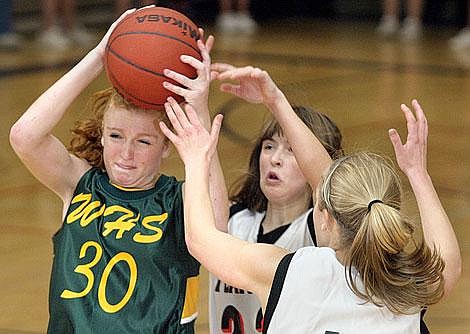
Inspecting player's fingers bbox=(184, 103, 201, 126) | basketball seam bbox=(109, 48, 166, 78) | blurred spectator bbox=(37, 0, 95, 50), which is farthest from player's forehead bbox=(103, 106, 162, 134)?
blurred spectator bbox=(37, 0, 95, 50)

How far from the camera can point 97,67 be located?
334cm

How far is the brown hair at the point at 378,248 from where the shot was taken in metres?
2.64

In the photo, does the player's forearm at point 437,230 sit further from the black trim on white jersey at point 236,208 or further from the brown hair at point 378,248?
the black trim on white jersey at point 236,208

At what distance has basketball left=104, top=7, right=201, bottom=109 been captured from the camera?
10.5 feet

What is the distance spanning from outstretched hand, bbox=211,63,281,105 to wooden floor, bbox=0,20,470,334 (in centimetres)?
54

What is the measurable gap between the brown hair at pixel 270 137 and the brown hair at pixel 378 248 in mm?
964

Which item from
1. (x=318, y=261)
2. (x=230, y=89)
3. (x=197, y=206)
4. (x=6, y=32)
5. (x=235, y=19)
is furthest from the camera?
(x=235, y=19)

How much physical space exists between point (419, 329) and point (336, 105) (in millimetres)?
6798

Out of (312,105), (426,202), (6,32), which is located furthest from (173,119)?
(6,32)

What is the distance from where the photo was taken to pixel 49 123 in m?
3.27

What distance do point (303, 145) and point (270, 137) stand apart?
536 millimetres

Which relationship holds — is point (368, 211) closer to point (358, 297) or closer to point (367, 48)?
point (358, 297)

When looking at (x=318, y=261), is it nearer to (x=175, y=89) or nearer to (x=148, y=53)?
(x=175, y=89)

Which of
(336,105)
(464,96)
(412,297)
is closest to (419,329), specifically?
(412,297)
